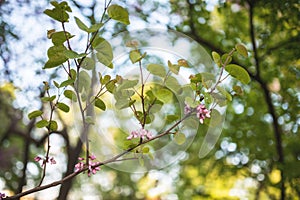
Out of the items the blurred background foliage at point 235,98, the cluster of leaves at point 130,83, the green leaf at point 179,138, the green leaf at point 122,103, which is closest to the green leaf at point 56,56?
the cluster of leaves at point 130,83

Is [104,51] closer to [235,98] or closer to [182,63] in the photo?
[182,63]

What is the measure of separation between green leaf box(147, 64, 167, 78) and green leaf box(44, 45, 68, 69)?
132 millimetres

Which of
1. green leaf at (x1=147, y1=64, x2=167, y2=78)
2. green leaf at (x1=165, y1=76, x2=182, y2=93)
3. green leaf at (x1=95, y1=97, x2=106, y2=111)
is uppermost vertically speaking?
green leaf at (x1=147, y1=64, x2=167, y2=78)

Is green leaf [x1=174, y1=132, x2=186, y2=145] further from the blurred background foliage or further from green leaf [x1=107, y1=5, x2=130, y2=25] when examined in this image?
the blurred background foliage

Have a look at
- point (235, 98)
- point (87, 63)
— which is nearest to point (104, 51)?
point (87, 63)

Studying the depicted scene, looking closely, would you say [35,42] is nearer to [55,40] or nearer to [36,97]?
[36,97]

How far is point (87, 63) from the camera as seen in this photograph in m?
0.67

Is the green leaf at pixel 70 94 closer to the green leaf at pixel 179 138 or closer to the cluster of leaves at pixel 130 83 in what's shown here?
the cluster of leaves at pixel 130 83

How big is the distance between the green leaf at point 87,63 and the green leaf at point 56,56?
0.04 metres

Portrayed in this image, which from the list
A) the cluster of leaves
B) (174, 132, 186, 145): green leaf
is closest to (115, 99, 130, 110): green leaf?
the cluster of leaves

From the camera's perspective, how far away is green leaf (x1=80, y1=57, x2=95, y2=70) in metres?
0.67

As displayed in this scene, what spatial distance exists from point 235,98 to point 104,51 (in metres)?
1.01

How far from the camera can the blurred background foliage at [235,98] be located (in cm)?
126

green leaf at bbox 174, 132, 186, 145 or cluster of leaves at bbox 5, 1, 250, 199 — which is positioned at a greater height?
cluster of leaves at bbox 5, 1, 250, 199
